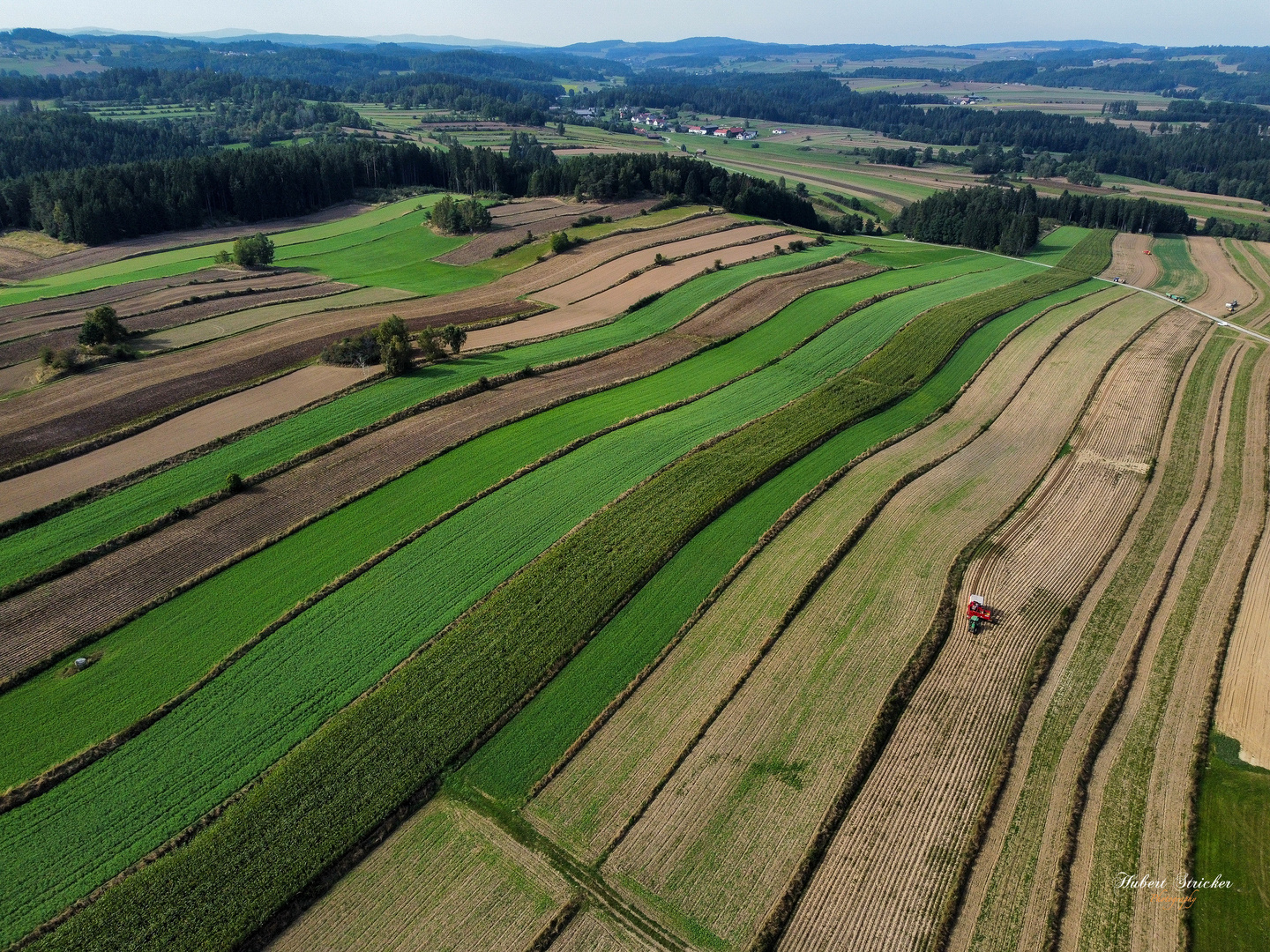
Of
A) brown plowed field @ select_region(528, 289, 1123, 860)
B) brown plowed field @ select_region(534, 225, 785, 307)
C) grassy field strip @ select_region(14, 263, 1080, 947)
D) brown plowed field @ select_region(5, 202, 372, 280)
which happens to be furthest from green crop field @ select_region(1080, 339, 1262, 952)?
brown plowed field @ select_region(5, 202, 372, 280)

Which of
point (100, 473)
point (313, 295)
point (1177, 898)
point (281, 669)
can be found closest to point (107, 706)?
point (281, 669)

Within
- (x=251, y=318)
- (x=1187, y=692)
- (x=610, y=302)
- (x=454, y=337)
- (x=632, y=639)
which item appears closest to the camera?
(x=1187, y=692)

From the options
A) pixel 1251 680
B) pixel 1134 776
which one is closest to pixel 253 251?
pixel 1134 776

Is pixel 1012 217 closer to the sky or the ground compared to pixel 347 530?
closer to the sky

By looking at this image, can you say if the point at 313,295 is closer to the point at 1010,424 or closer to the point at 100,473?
the point at 100,473

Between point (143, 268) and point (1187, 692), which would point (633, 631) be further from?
point (143, 268)

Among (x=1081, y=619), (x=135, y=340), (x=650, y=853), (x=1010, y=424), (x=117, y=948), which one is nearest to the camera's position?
(x=117, y=948)

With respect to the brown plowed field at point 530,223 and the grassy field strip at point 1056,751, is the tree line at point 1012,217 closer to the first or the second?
the brown plowed field at point 530,223
